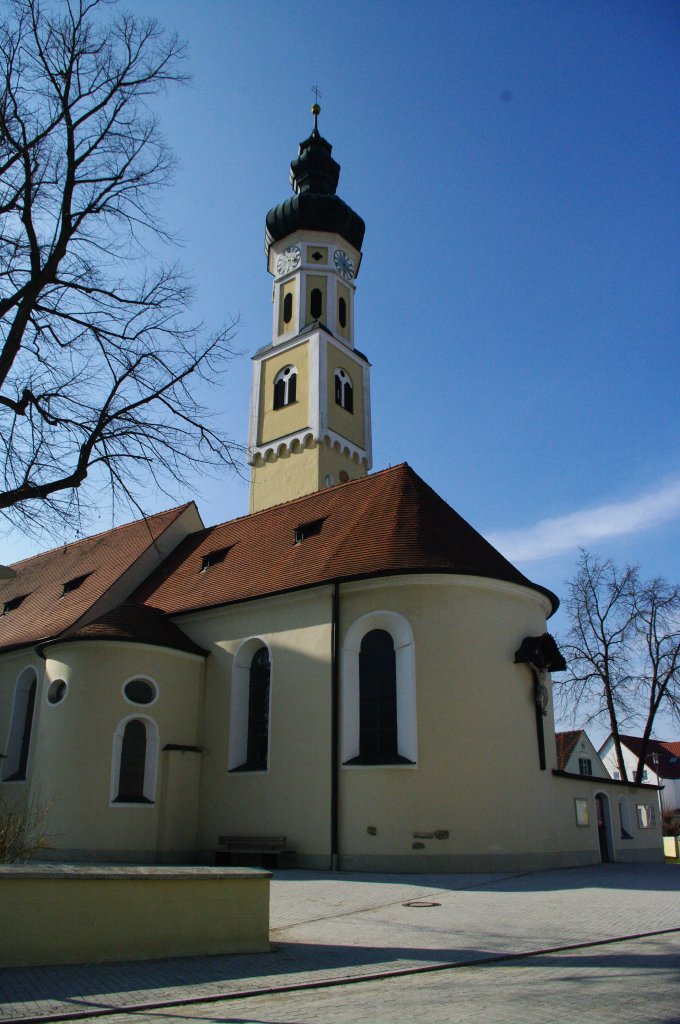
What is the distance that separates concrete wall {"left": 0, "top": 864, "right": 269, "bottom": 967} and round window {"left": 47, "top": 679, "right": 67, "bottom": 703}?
462 inches

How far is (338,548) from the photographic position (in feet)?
63.2

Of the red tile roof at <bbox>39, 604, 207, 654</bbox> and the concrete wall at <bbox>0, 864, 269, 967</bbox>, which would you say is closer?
the concrete wall at <bbox>0, 864, 269, 967</bbox>

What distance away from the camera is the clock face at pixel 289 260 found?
35250 mm

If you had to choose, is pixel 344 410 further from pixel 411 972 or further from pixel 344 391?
pixel 411 972

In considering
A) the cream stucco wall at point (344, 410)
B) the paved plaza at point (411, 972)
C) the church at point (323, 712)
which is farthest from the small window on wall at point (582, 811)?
the cream stucco wall at point (344, 410)

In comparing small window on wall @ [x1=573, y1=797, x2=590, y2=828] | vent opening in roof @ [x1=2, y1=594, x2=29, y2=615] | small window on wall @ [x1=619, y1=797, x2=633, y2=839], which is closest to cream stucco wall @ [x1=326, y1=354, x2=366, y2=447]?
vent opening in roof @ [x1=2, y1=594, x2=29, y2=615]

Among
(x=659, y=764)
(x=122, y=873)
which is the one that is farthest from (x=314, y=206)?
(x=659, y=764)

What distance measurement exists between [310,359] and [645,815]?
2024 cm

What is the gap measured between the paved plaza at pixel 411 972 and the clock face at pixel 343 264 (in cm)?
2840

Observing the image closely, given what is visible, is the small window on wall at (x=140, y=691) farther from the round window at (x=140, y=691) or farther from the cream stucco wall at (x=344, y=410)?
the cream stucco wall at (x=344, y=410)

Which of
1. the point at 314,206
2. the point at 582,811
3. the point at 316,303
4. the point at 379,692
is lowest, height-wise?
the point at 582,811

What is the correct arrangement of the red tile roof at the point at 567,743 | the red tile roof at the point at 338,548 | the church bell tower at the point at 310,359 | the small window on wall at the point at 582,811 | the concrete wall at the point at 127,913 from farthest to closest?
the red tile roof at the point at 567,743
the church bell tower at the point at 310,359
the small window on wall at the point at 582,811
the red tile roof at the point at 338,548
the concrete wall at the point at 127,913

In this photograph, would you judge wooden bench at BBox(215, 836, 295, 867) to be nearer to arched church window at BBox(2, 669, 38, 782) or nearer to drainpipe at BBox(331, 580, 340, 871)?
drainpipe at BBox(331, 580, 340, 871)

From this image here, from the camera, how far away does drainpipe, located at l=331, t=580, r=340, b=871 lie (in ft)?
53.5
